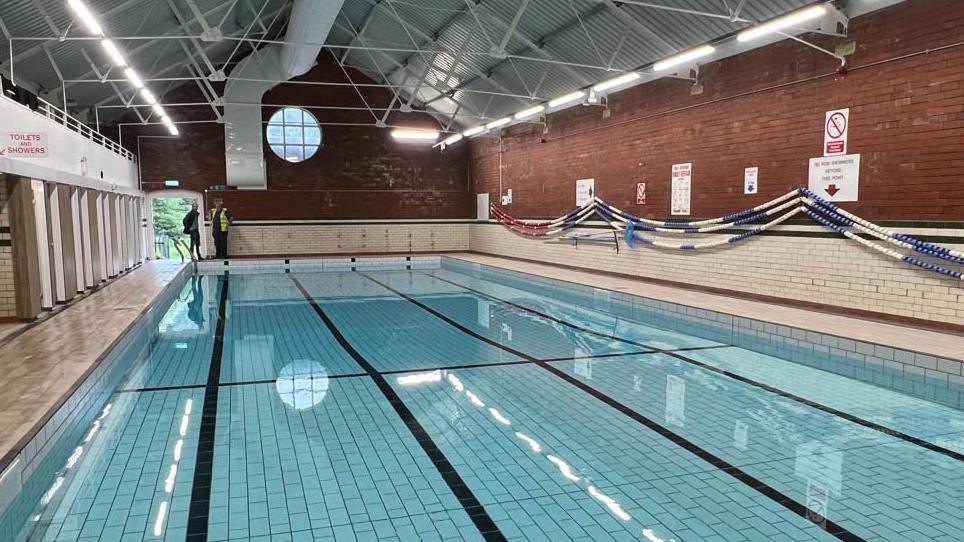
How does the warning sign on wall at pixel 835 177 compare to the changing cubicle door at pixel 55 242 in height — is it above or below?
above

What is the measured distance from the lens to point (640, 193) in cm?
1083

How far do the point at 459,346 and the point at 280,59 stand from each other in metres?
11.6

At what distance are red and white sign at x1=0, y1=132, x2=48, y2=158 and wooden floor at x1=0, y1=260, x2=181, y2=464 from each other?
1878 mm

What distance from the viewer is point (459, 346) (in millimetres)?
6594

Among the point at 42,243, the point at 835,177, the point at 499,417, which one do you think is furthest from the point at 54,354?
the point at 835,177

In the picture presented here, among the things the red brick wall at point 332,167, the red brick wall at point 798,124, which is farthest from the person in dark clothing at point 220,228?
the red brick wall at point 798,124

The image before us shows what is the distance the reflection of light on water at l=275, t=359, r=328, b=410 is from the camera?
4.63 meters

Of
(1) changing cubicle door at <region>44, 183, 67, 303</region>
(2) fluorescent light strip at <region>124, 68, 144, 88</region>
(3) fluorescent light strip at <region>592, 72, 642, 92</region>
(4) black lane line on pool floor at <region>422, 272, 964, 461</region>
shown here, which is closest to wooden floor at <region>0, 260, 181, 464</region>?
(1) changing cubicle door at <region>44, 183, 67, 303</region>

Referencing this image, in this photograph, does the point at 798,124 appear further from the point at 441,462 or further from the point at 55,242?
the point at 55,242

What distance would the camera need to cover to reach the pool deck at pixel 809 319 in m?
5.35

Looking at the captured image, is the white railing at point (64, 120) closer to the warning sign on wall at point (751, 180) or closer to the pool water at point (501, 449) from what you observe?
the pool water at point (501, 449)

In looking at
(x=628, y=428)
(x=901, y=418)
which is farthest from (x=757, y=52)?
(x=628, y=428)

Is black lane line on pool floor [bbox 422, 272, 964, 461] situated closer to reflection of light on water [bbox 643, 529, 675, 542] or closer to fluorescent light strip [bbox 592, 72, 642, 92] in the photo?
reflection of light on water [bbox 643, 529, 675, 542]

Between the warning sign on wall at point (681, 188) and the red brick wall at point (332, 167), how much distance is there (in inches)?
379
